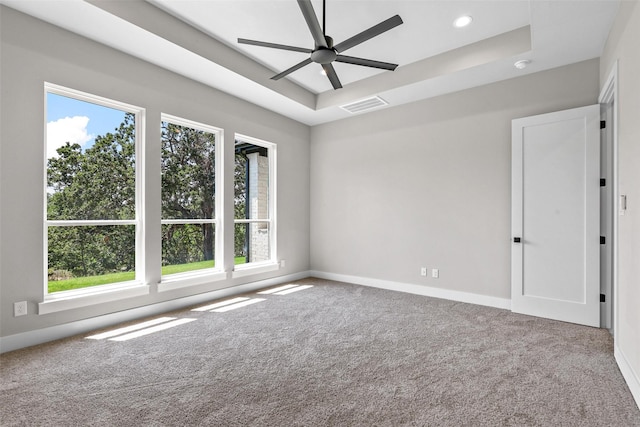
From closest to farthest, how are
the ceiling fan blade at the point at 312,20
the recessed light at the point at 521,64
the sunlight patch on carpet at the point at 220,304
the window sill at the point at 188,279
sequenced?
the ceiling fan blade at the point at 312,20 → the recessed light at the point at 521,64 → the window sill at the point at 188,279 → the sunlight patch on carpet at the point at 220,304

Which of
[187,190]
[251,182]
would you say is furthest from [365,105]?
[187,190]

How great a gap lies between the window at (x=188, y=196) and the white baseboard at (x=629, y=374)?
431 centimetres

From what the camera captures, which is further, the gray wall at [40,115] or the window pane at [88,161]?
the window pane at [88,161]

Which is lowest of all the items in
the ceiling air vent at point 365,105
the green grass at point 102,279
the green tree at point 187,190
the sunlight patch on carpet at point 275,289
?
the sunlight patch on carpet at point 275,289

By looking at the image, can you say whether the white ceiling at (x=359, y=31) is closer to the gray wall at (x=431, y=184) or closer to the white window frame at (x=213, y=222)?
the gray wall at (x=431, y=184)

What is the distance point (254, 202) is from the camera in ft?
16.8

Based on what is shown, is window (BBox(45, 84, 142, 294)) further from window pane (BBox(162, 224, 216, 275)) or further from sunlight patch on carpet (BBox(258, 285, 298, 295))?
sunlight patch on carpet (BBox(258, 285, 298, 295))

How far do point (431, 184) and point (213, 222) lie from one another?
316cm

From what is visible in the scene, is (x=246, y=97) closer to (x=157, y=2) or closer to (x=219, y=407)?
(x=157, y=2)

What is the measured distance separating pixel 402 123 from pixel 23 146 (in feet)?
14.6

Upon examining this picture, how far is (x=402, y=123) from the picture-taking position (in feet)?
15.8

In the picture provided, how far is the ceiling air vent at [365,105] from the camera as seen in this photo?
4.62 meters

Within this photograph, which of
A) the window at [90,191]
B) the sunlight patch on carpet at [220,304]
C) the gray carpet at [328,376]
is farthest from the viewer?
the sunlight patch on carpet at [220,304]

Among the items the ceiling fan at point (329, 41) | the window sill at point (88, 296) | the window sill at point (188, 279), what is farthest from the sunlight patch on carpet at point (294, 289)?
the ceiling fan at point (329, 41)
